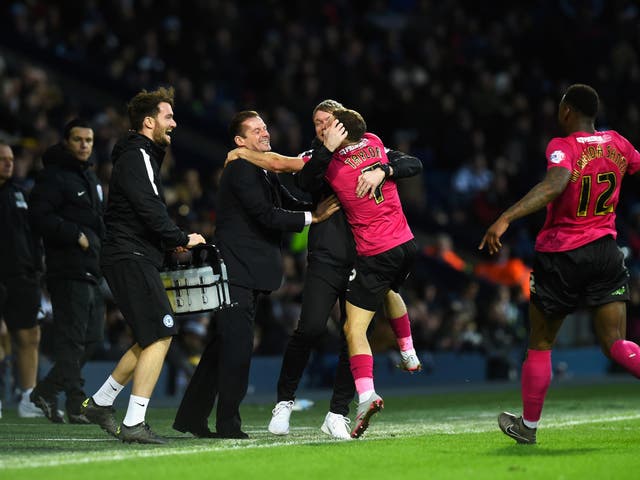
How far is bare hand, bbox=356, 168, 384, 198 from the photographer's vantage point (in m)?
9.52

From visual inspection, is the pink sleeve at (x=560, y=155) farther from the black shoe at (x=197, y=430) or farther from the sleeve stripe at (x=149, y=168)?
the black shoe at (x=197, y=430)

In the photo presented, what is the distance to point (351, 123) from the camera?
9.80m

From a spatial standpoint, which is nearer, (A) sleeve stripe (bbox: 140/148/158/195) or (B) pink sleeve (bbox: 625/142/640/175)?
(B) pink sleeve (bbox: 625/142/640/175)

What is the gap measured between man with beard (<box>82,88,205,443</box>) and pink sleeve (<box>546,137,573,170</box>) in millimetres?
2399

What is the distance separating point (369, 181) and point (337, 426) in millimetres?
1712

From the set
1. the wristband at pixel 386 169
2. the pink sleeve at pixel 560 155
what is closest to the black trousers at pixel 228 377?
the wristband at pixel 386 169

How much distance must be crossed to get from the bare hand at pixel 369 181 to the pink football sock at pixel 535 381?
1542 mm

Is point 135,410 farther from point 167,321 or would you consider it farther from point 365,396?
point 365,396

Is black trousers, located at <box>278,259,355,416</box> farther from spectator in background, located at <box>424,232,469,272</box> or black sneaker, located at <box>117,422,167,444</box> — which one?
spectator in background, located at <box>424,232,469,272</box>

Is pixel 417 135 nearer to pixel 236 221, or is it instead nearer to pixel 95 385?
pixel 95 385

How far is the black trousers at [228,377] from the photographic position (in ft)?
31.8

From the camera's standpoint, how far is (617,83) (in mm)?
27062

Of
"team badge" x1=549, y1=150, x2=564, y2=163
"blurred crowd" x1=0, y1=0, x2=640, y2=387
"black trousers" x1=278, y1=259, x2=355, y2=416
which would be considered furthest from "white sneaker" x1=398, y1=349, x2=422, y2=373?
"blurred crowd" x1=0, y1=0, x2=640, y2=387

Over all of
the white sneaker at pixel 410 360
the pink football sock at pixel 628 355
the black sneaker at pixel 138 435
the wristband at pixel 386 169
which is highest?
the wristband at pixel 386 169
